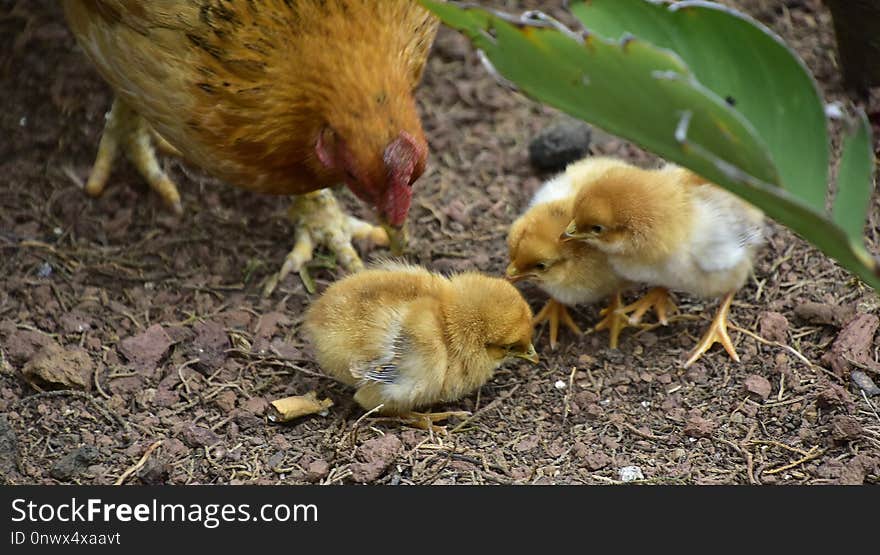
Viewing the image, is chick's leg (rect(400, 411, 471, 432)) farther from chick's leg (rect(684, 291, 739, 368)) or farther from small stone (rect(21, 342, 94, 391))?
small stone (rect(21, 342, 94, 391))

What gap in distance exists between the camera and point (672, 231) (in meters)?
3.54

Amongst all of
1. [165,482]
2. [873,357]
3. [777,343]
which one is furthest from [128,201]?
[873,357]

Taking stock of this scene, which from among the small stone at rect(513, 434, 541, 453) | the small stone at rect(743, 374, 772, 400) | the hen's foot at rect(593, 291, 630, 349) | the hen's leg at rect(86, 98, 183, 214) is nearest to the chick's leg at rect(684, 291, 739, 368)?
the small stone at rect(743, 374, 772, 400)

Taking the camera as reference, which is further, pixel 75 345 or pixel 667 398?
pixel 75 345

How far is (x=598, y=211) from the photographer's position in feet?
11.5

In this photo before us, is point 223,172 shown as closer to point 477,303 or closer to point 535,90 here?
point 477,303

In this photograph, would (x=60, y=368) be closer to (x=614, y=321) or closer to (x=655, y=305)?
(x=614, y=321)

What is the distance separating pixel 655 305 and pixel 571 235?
0.51 metres

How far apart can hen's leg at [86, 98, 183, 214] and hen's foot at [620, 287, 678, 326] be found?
199 cm

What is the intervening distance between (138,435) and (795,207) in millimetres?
2228

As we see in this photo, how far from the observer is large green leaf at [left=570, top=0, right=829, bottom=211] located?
2266 millimetres

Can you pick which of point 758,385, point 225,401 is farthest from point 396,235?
point 758,385

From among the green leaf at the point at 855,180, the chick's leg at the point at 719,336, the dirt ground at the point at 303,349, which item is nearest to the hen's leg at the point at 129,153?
the dirt ground at the point at 303,349

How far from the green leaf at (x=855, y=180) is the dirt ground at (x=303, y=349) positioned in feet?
3.30
